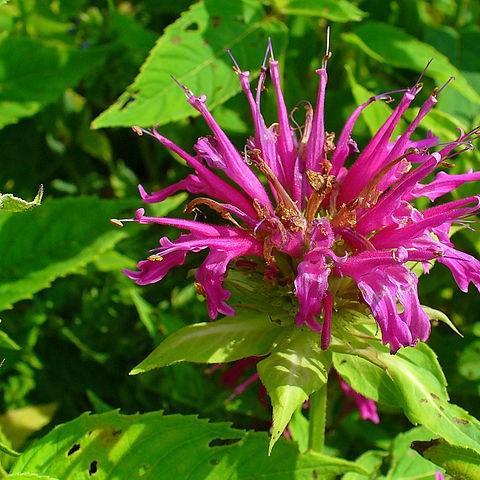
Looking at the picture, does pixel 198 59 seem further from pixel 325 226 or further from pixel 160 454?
pixel 160 454

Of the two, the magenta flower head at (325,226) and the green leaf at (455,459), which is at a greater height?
the magenta flower head at (325,226)

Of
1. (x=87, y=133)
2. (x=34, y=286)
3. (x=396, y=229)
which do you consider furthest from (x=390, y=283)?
(x=87, y=133)

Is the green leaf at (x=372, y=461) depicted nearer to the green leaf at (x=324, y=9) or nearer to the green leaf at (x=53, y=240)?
the green leaf at (x=53, y=240)

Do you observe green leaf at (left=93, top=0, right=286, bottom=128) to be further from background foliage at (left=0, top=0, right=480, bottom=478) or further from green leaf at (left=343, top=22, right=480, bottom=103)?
green leaf at (left=343, top=22, right=480, bottom=103)

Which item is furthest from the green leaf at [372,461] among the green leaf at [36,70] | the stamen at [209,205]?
the green leaf at [36,70]

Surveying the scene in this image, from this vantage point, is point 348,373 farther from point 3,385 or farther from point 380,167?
point 3,385
